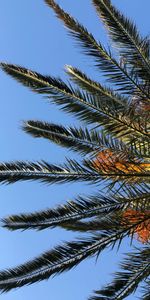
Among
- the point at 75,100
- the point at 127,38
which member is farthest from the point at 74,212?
the point at 127,38

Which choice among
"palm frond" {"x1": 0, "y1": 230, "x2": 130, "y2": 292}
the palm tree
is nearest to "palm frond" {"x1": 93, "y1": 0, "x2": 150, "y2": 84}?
the palm tree

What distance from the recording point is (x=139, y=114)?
33.2 ft

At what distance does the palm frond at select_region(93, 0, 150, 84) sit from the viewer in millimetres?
10570

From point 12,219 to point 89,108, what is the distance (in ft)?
7.50

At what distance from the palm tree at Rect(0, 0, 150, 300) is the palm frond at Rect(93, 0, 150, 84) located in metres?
0.01

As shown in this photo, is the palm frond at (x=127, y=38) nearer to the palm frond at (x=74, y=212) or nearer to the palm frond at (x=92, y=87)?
the palm frond at (x=92, y=87)

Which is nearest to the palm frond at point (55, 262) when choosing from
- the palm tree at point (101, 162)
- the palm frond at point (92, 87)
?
the palm tree at point (101, 162)

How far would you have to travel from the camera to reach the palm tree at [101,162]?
30.6 feet

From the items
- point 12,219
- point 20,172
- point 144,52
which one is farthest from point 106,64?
point 12,219

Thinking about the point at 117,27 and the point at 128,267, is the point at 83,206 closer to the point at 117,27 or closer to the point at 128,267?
the point at 128,267

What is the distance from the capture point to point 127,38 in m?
10.8

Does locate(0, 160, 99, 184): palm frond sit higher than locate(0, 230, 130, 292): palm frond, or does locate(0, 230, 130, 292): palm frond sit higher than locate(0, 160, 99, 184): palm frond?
locate(0, 160, 99, 184): palm frond

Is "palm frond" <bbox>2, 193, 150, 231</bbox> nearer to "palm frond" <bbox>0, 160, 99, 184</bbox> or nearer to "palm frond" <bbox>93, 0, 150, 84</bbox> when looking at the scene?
"palm frond" <bbox>0, 160, 99, 184</bbox>

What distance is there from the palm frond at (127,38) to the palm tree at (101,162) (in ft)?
0.05
